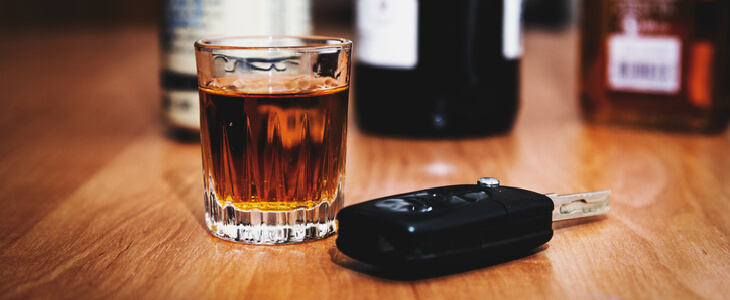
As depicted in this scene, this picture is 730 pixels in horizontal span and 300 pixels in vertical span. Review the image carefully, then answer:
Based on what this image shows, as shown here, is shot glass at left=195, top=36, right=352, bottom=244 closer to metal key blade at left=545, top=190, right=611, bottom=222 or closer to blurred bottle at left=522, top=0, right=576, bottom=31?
metal key blade at left=545, top=190, right=611, bottom=222

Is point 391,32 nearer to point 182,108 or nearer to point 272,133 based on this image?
point 182,108

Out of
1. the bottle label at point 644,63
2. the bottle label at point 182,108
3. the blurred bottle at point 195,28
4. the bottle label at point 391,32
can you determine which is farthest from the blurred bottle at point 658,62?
the bottle label at point 182,108

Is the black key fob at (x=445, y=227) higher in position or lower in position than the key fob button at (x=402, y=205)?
lower

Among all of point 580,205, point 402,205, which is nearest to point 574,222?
point 580,205

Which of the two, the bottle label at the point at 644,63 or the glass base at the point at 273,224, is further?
the bottle label at the point at 644,63

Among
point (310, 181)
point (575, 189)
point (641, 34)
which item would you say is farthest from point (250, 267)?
point (641, 34)

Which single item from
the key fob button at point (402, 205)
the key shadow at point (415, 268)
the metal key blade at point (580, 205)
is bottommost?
the key shadow at point (415, 268)

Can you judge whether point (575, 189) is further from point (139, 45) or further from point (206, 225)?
point (139, 45)

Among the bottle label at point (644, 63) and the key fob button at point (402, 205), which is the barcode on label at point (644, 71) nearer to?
the bottle label at point (644, 63)
